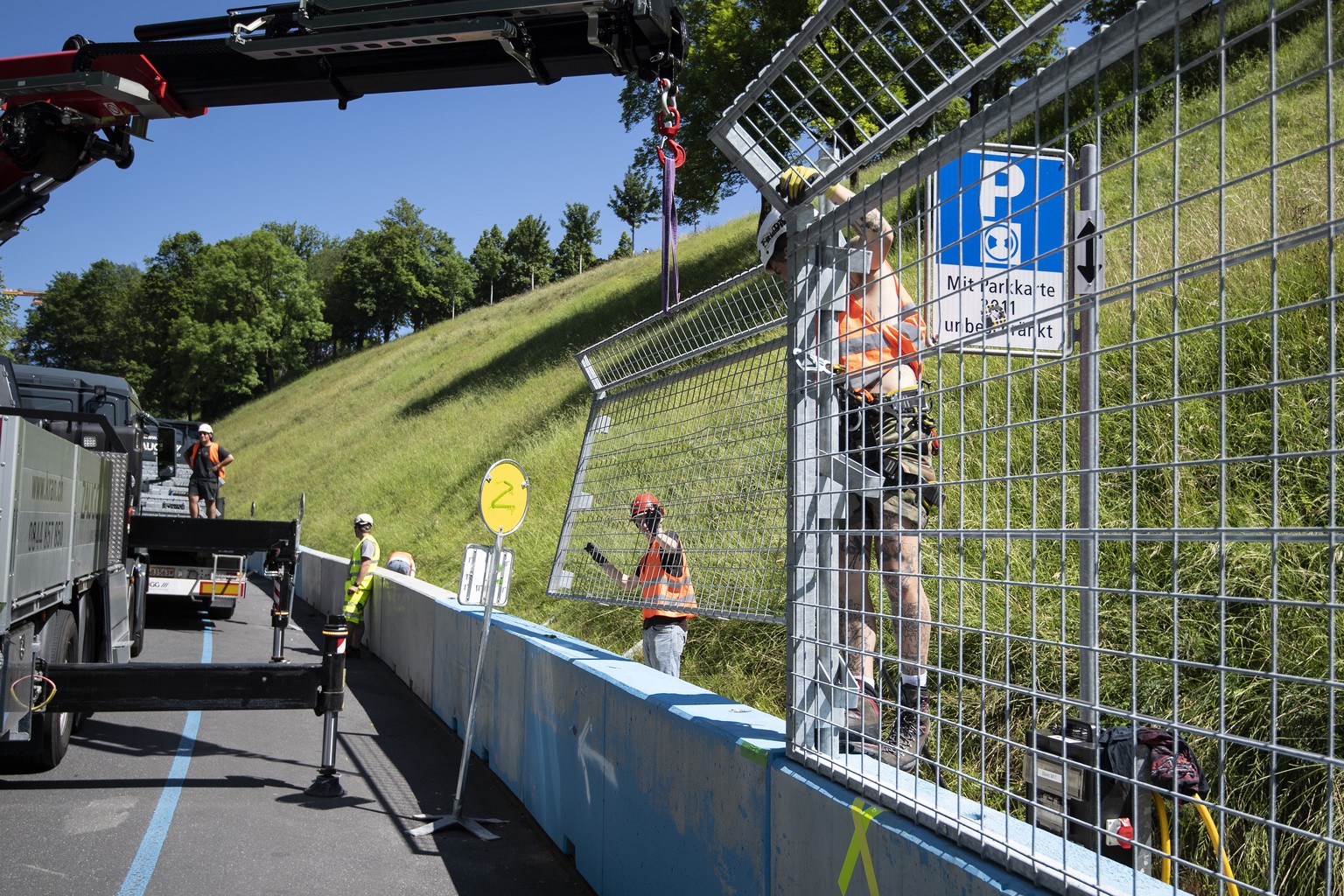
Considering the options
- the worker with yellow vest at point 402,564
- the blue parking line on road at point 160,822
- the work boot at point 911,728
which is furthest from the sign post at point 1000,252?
the worker with yellow vest at point 402,564

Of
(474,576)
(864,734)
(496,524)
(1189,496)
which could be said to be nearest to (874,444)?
(864,734)

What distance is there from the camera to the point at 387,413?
42.3 metres

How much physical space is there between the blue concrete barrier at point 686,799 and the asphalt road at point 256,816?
307mm

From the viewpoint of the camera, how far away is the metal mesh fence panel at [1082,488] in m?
1.92

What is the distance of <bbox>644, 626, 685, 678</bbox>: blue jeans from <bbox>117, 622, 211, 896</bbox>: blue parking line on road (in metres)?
3.15

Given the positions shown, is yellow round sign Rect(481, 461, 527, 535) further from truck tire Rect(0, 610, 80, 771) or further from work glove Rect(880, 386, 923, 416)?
work glove Rect(880, 386, 923, 416)

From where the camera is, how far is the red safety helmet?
19.3ft

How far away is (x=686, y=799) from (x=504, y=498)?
4407 mm

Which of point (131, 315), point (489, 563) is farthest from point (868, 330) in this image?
point (131, 315)

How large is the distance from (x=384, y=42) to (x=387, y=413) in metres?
35.6

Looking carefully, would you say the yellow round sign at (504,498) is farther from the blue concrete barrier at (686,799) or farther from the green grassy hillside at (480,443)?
the green grassy hillside at (480,443)

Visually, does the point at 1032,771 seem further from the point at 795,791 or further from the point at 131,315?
the point at 131,315

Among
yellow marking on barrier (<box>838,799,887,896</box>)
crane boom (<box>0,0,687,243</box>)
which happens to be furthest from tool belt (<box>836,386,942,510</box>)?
crane boom (<box>0,0,687,243</box>)

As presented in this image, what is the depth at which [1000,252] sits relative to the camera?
3.41m
